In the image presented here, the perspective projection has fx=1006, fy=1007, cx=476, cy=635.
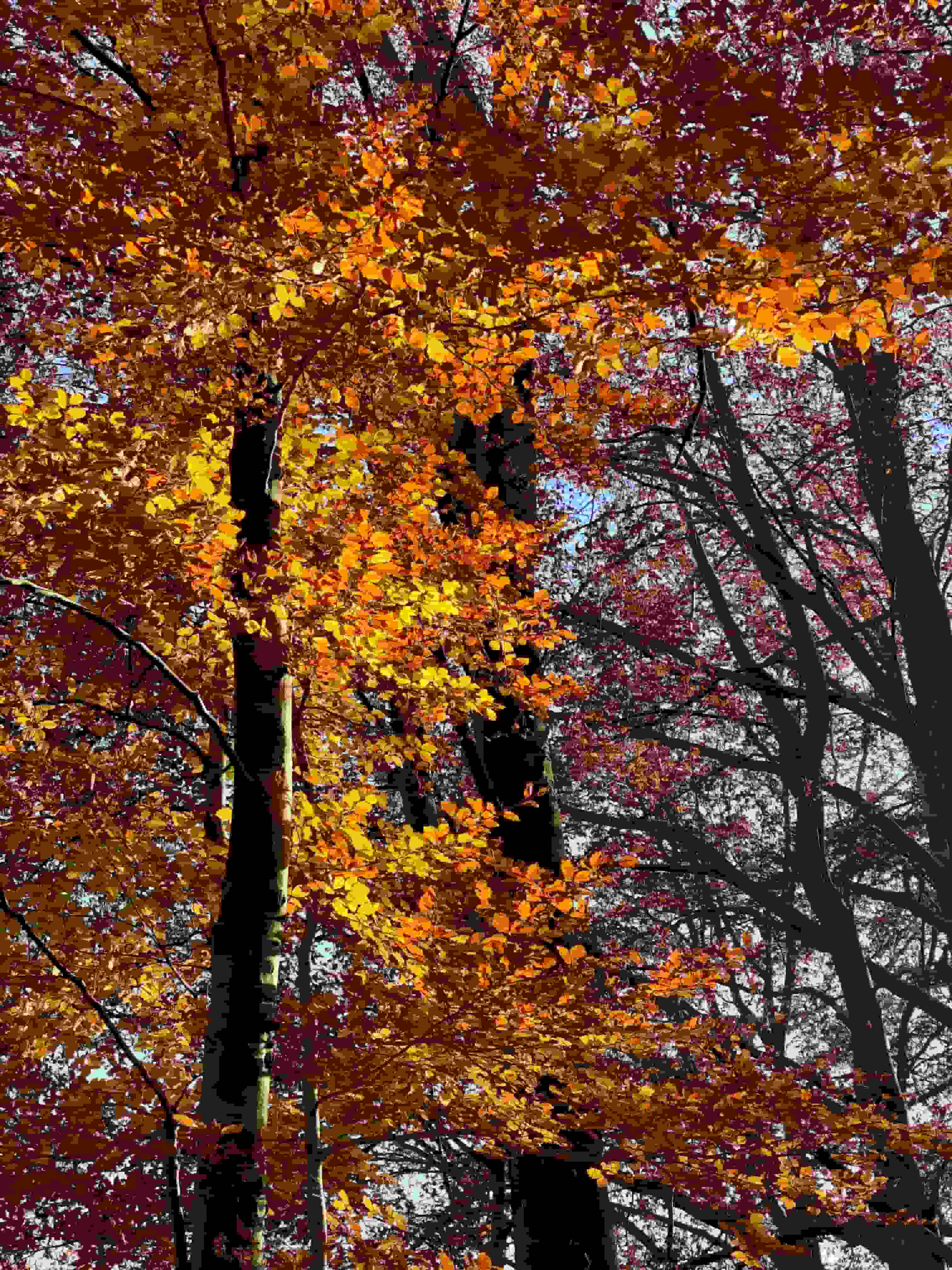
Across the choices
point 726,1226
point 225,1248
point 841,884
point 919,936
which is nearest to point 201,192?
point 225,1248

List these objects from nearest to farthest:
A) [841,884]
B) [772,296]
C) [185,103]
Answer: [772,296] → [185,103] → [841,884]

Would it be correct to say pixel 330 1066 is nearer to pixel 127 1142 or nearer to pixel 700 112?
pixel 127 1142

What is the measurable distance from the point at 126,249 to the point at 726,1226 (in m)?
5.43

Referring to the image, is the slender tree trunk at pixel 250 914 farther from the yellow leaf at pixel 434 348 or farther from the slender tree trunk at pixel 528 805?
the slender tree trunk at pixel 528 805

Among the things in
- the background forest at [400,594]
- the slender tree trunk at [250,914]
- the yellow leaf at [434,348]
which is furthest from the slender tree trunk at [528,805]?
the yellow leaf at [434,348]

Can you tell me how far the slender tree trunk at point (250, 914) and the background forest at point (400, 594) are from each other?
2cm

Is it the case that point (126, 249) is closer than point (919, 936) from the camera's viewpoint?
Yes

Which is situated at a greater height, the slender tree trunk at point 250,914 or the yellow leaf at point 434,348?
the yellow leaf at point 434,348

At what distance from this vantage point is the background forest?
3.61 meters

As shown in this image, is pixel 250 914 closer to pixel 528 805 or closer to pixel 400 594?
pixel 400 594

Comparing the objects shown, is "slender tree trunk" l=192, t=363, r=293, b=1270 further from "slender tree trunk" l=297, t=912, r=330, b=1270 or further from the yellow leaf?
the yellow leaf

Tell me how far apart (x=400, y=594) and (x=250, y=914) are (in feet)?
5.43

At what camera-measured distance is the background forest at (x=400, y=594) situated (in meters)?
3.61

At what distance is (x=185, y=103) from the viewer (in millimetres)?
4223
